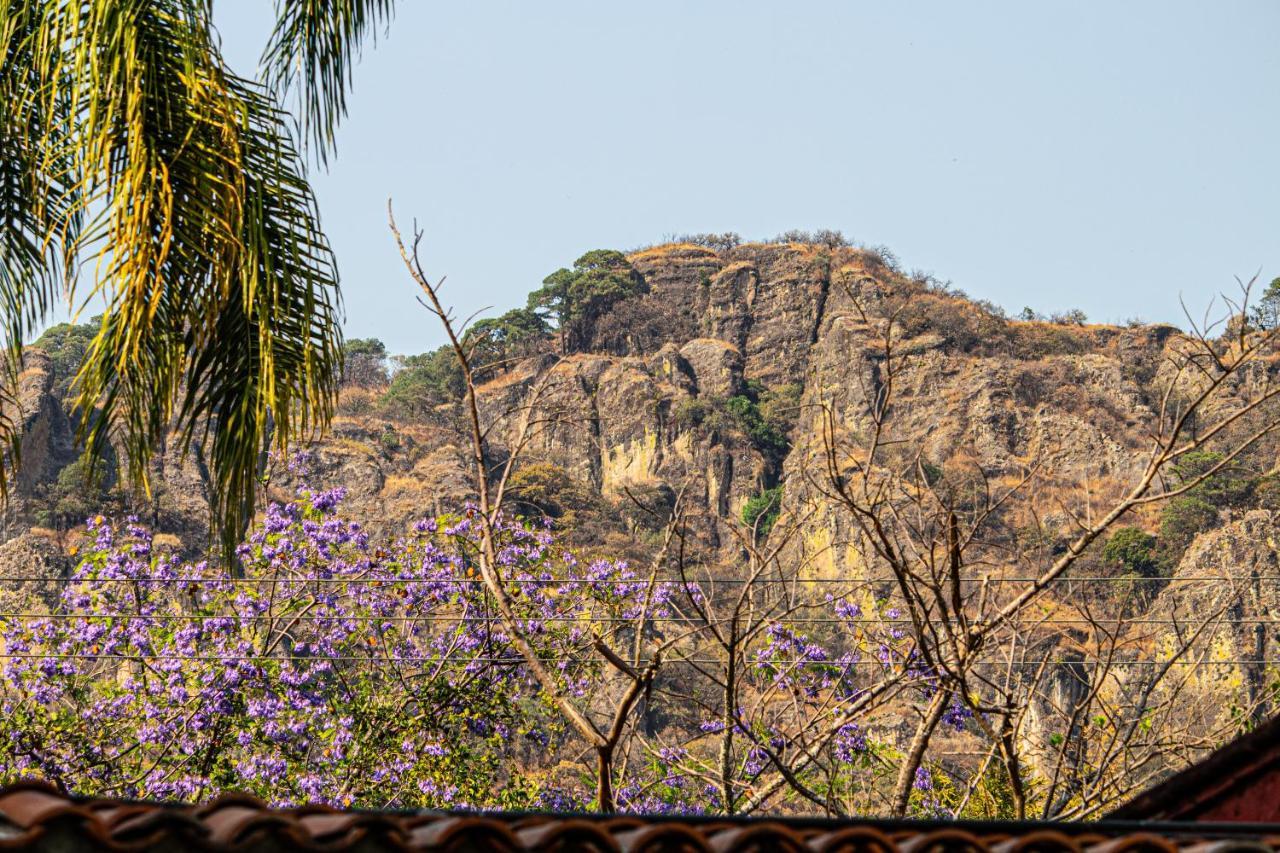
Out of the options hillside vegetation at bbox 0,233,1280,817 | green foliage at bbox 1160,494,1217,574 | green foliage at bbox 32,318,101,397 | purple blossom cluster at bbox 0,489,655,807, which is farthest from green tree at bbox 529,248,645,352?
purple blossom cluster at bbox 0,489,655,807

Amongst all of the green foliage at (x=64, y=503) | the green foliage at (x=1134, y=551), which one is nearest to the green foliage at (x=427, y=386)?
the green foliage at (x=64, y=503)

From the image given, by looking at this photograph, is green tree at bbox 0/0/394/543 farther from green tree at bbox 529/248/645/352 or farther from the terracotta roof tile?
green tree at bbox 529/248/645/352

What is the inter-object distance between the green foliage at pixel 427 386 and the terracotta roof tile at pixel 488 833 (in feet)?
208

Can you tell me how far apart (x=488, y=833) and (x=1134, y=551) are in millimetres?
45881

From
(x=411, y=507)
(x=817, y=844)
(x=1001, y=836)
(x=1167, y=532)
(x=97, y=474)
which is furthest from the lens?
(x=411, y=507)

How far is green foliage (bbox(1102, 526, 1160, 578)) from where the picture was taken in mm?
44438

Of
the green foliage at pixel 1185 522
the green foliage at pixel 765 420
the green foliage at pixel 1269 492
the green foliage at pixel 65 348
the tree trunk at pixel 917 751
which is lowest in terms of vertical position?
the tree trunk at pixel 917 751

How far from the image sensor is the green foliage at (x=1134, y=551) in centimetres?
4444

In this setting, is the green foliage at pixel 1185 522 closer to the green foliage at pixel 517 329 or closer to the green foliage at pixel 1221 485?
the green foliage at pixel 1221 485

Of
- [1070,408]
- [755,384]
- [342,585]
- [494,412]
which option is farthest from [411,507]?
[342,585]

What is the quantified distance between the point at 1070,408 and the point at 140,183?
204ft

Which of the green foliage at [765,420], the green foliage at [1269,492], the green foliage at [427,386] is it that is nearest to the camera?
the green foliage at [1269,492]

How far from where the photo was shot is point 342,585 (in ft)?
36.0

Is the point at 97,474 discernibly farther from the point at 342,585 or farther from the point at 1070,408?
the point at 1070,408
